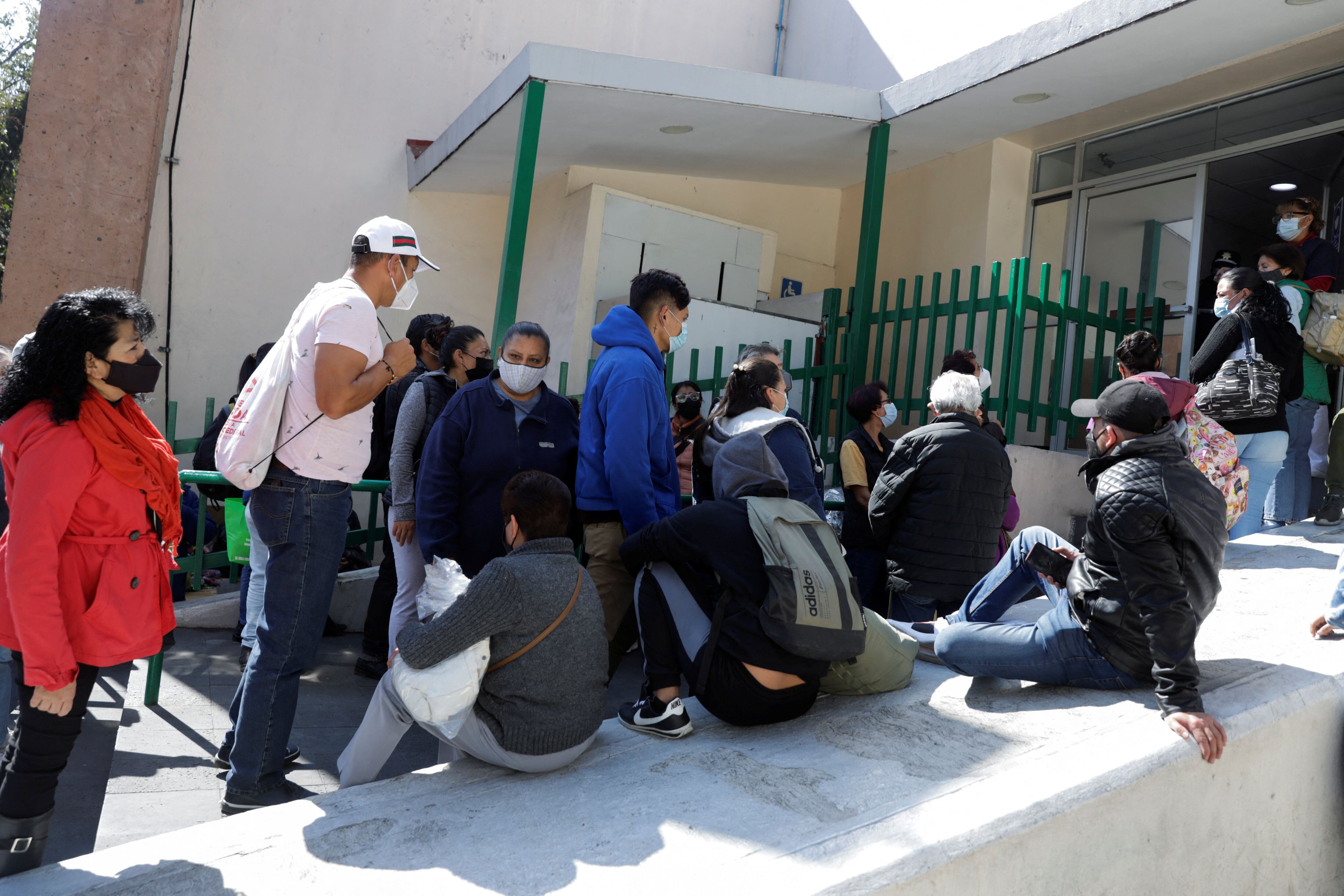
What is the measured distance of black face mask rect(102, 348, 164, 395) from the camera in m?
2.75

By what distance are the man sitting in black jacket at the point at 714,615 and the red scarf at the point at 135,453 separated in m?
1.42

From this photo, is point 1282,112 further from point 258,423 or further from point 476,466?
point 258,423

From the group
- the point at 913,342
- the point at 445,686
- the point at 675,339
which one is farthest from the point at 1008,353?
the point at 445,686

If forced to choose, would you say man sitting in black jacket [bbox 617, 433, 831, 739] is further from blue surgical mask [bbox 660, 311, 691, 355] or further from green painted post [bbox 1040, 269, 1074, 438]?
green painted post [bbox 1040, 269, 1074, 438]

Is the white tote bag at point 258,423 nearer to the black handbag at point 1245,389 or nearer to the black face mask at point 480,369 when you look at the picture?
the black face mask at point 480,369

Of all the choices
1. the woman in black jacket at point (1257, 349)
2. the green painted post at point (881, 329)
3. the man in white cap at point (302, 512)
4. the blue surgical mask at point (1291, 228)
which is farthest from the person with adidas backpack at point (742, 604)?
the blue surgical mask at point (1291, 228)

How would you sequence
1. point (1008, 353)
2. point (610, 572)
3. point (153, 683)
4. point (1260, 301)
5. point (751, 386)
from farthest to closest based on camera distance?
point (1008, 353), point (1260, 301), point (153, 683), point (751, 386), point (610, 572)

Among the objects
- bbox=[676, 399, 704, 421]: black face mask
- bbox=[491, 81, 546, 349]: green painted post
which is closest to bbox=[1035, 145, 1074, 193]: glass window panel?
bbox=[491, 81, 546, 349]: green painted post

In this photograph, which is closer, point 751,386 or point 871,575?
point 751,386

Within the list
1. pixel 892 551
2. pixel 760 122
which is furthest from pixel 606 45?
pixel 892 551

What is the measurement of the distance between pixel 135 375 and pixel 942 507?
120 inches

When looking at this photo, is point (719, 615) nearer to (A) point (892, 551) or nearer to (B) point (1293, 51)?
(A) point (892, 551)

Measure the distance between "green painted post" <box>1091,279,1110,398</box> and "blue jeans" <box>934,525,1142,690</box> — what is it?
3625mm

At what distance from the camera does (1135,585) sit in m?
2.98
